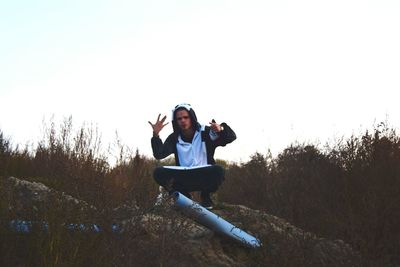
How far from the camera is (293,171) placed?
343 inches

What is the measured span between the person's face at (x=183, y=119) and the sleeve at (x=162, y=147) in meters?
0.23

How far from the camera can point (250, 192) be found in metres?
9.53

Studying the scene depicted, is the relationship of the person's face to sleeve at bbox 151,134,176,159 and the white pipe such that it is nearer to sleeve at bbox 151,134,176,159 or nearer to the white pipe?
sleeve at bbox 151,134,176,159

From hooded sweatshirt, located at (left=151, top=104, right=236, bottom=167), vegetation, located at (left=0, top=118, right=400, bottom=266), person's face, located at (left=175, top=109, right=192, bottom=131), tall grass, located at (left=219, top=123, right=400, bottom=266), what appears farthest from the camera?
person's face, located at (left=175, top=109, right=192, bottom=131)

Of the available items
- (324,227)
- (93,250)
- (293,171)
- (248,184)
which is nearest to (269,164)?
(248,184)

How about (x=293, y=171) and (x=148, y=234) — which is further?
(x=293, y=171)

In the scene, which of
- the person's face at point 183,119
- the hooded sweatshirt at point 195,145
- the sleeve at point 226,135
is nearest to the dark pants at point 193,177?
the hooded sweatshirt at point 195,145

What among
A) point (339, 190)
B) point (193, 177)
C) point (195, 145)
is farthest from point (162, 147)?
point (339, 190)

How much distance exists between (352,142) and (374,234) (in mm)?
2875

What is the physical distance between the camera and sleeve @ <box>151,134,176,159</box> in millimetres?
6000

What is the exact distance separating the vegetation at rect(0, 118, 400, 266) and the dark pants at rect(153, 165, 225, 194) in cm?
19

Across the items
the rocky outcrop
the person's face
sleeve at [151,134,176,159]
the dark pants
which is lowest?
the rocky outcrop

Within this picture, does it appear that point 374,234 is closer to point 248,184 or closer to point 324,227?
point 324,227

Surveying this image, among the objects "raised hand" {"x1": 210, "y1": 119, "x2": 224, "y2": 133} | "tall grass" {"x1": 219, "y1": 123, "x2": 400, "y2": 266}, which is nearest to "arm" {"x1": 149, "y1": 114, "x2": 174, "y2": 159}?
"raised hand" {"x1": 210, "y1": 119, "x2": 224, "y2": 133}
